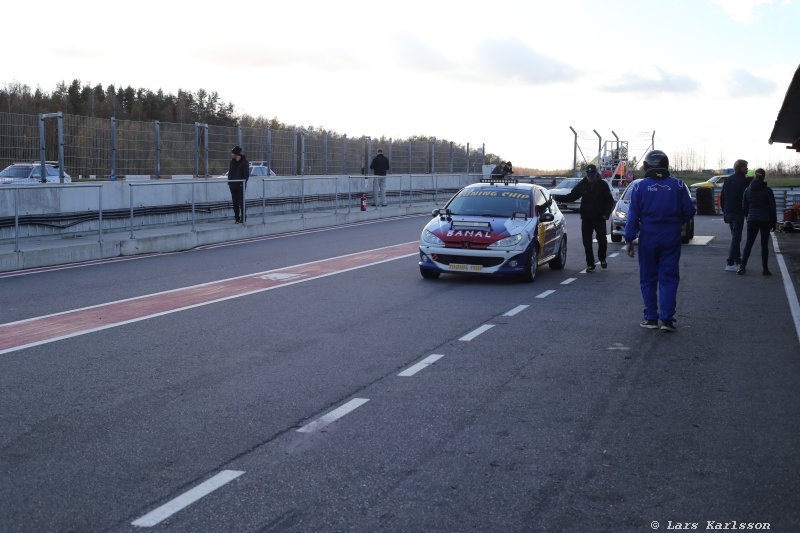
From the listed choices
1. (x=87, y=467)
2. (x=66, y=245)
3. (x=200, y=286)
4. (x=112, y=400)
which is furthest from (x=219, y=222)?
(x=87, y=467)

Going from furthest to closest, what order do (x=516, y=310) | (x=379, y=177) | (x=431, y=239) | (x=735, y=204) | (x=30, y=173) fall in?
(x=379, y=177), (x=30, y=173), (x=735, y=204), (x=431, y=239), (x=516, y=310)

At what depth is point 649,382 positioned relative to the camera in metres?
8.35

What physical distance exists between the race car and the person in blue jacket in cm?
442

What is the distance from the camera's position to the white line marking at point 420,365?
859 centimetres

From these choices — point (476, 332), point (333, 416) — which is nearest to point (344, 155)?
point (476, 332)

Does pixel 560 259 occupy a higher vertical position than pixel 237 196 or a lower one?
lower

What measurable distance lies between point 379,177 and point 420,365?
27414mm

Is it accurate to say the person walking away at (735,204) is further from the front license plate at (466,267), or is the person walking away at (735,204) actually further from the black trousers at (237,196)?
the black trousers at (237,196)

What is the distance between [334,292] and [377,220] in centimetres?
1921

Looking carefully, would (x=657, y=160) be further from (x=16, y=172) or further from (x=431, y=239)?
(x=16, y=172)

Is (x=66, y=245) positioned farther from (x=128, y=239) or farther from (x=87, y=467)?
(x=87, y=467)

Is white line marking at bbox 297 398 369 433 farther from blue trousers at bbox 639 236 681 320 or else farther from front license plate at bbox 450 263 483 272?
front license plate at bbox 450 263 483 272

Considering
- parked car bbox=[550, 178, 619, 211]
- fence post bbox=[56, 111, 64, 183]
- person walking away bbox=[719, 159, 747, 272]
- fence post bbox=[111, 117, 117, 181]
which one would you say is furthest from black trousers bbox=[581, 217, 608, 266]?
parked car bbox=[550, 178, 619, 211]

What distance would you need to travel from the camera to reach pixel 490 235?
1565 cm
